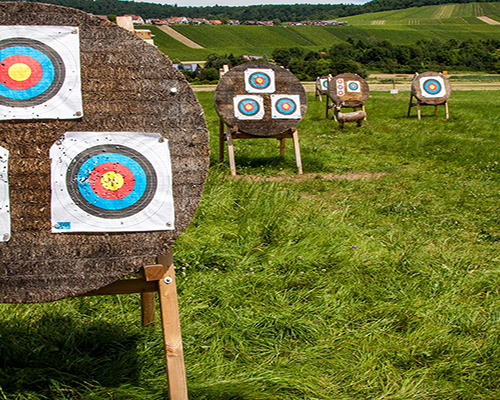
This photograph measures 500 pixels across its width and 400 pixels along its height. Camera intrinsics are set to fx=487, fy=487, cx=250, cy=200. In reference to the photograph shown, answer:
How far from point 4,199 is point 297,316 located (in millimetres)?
1410

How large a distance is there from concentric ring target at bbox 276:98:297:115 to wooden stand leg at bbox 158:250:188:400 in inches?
181

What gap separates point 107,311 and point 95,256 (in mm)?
848

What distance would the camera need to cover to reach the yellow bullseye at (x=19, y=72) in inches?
63.6

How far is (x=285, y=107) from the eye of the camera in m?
6.00

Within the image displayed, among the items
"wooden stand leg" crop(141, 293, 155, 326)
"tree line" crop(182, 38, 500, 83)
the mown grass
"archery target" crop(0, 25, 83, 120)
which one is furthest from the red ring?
"tree line" crop(182, 38, 500, 83)

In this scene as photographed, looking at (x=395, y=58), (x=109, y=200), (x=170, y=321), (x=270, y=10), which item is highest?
(x=270, y=10)

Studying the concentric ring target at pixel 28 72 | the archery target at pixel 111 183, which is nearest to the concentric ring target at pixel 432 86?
the archery target at pixel 111 183

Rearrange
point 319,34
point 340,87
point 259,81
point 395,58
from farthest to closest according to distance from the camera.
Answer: point 319,34
point 395,58
point 340,87
point 259,81

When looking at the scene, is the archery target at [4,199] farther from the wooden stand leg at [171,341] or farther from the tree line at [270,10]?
the tree line at [270,10]

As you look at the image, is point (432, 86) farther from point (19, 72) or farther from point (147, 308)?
point (19, 72)

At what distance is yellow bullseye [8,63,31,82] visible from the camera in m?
1.62

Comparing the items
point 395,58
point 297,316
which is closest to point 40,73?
point 297,316

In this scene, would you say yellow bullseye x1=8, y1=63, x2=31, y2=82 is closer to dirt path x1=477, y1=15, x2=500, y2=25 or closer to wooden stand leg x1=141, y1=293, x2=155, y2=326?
wooden stand leg x1=141, y1=293, x2=155, y2=326

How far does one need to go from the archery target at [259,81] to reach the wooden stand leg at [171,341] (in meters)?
4.67
